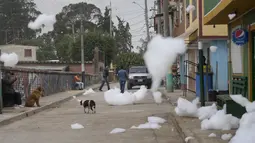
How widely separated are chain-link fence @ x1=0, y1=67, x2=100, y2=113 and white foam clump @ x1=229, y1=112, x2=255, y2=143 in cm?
1264

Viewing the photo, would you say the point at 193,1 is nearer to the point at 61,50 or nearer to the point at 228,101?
the point at 228,101

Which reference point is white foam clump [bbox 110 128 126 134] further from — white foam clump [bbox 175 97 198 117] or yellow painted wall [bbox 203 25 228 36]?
yellow painted wall [bbox 203 25 228 36]

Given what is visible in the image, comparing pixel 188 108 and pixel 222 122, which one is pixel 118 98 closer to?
pixel 188 108

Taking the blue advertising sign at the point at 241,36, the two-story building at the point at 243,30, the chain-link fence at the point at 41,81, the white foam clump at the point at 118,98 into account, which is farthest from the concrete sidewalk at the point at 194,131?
the chain-link fence at the point at 41,81

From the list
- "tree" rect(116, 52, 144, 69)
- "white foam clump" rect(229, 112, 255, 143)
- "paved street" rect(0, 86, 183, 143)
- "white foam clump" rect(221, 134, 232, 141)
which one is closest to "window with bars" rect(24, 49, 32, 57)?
"tree" rect(116, 52, 144, 69)

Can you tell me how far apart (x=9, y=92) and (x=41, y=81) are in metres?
9.20

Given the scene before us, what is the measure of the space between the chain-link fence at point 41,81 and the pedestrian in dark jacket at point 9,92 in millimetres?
471

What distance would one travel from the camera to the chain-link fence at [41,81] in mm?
21114

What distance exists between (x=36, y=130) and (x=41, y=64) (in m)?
42.3

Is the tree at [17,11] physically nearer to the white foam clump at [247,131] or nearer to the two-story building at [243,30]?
the two-story building at [243,30]

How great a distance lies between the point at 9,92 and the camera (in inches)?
699

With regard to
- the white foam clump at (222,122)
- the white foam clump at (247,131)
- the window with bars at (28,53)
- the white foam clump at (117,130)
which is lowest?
the white foam clump at (117,130)

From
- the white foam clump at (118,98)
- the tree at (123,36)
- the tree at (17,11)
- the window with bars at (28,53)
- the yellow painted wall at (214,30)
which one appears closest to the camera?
the white foam clump at (118,98)

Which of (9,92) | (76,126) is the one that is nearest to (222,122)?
(76,126)
